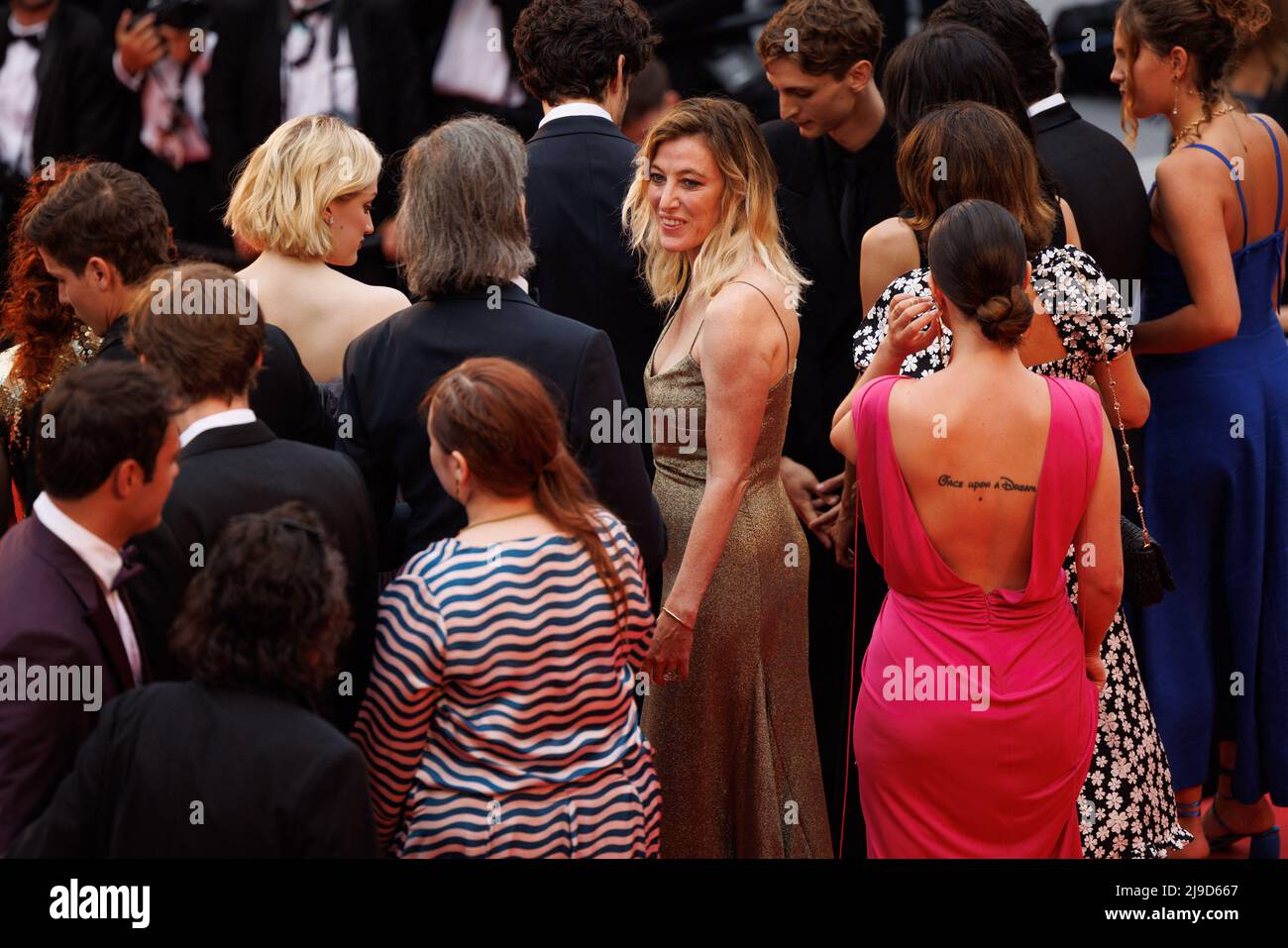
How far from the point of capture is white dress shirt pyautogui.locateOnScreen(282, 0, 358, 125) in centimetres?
567

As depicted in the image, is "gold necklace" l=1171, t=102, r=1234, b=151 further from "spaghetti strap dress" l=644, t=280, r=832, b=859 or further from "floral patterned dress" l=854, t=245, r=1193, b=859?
"spaghetti strap dress" l=644, t=280, r=832, b=859

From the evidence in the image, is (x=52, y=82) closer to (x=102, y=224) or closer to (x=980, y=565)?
(x=102, y=224)

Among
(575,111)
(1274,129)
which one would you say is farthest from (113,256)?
(1274,129)

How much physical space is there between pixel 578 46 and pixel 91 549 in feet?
6.60

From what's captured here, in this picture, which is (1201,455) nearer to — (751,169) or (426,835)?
(751,169)

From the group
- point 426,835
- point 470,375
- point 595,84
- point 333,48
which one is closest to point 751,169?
point 595,84

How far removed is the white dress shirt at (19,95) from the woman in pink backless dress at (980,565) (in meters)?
4.15

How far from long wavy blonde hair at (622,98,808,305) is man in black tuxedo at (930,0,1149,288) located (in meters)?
0.69

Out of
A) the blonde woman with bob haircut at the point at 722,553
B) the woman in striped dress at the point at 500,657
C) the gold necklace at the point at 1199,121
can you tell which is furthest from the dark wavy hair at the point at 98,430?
the gold necklace at the point at 1199,121

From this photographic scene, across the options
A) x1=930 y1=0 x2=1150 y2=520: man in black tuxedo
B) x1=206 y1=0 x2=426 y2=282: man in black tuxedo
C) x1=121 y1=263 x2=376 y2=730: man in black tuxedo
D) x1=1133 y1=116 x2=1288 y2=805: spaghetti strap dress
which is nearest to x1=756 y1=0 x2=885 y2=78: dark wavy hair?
x1=930 y1=0 x2=1150 y2=520: man in black tuxedo

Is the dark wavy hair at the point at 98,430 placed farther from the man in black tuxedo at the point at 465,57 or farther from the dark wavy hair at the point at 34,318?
the man in black tuxedo at the point at 465,57

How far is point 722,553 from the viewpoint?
10.7 ft

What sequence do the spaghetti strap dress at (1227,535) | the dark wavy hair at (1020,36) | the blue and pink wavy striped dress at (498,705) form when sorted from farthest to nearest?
the spaghetti strap dress at (1227,535) → the dark wavy hair at (1020,36) → the blue and pink wavy striped dress at (498,705)

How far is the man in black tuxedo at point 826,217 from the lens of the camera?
388 centimetres
